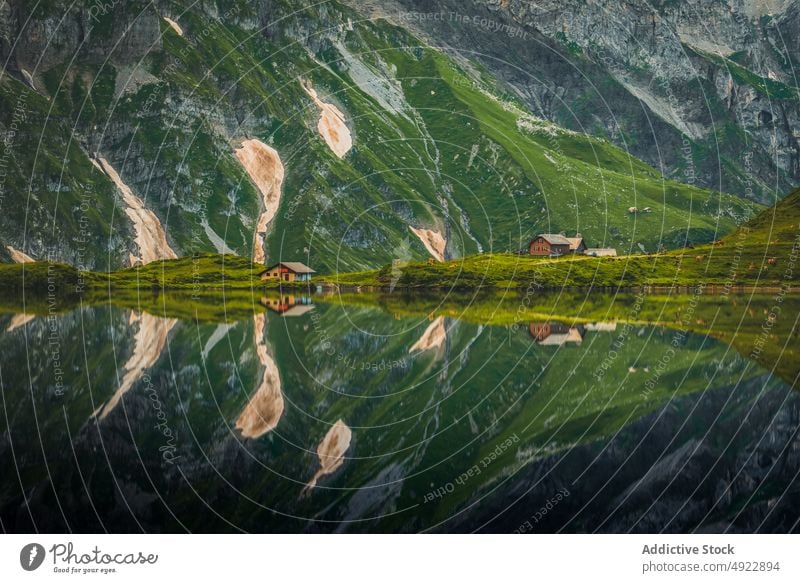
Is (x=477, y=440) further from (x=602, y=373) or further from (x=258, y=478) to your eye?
(x=602, y=373)

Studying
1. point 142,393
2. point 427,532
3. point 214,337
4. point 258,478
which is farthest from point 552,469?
point 214,337

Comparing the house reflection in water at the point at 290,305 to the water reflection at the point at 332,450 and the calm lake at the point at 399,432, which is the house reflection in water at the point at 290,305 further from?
the water reflection at the point at 332,450

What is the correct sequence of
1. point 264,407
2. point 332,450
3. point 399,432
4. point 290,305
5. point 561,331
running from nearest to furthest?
point 332,450 < point 399,432 < point 264,407 < point 561,331 < point 290,305

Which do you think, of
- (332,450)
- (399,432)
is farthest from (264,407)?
(332,450)
